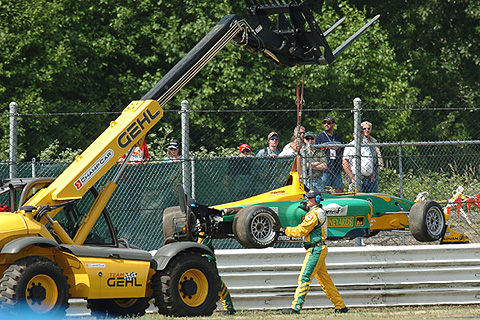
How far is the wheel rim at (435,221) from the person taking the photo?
39.3 feet

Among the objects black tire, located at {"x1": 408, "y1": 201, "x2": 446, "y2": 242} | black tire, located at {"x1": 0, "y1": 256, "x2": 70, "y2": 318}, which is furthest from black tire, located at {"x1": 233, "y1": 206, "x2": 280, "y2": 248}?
black tire, located at {"x1": 0, "y1": 256, "x2": 70, "y2": 318}

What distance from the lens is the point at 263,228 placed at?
1102 cm

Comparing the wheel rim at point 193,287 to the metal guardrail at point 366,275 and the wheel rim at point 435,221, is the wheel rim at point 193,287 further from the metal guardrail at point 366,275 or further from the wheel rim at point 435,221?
the wheel rim at point 435,221

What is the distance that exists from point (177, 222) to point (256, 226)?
1010mm

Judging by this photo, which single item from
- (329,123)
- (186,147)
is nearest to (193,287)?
(186,147)

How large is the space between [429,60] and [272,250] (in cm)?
2102

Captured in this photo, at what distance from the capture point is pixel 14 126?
11.4 meters

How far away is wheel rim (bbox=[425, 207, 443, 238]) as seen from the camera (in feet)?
39.3

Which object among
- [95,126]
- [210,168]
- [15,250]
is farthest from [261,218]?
[95,126]

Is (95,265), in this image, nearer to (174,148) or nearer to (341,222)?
(341,222)

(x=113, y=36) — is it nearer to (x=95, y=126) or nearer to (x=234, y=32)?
(x=95, y=126)

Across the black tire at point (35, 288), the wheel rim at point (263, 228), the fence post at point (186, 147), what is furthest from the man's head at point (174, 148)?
the black tire at point (35, 288)

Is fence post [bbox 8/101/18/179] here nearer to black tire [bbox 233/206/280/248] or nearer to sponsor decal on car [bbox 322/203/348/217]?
black tire [bbox 233/206/280/248]

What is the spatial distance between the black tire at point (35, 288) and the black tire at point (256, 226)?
2717mm
